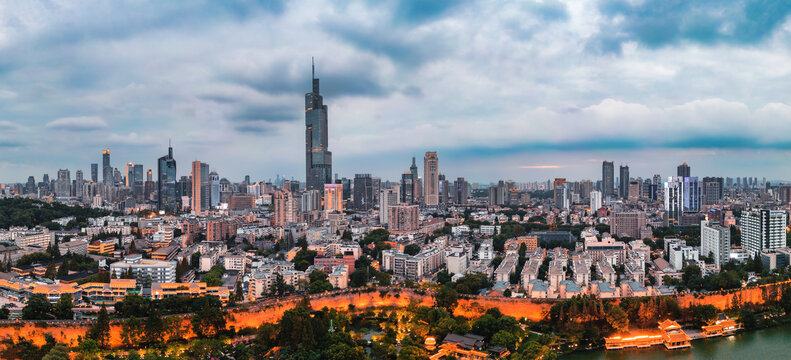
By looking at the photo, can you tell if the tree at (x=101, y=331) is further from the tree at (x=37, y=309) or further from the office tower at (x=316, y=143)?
the office tower at (x=316, y=143)

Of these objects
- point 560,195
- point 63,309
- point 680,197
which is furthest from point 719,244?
point 560,195

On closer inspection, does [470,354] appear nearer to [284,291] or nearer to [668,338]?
[668,338]

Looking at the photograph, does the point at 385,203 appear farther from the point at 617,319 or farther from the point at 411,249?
the point at 617,319

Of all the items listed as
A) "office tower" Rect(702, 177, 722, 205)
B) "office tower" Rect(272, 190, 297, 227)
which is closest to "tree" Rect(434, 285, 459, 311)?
"office tower" Rect(272, 190, 297, 227)

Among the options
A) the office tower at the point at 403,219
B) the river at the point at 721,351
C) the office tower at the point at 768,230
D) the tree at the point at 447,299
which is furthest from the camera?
the office tower at the point at 403,219

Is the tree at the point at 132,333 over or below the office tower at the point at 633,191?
below

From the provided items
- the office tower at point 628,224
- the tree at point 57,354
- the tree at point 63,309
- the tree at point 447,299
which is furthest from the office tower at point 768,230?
the tree at point 63,309
